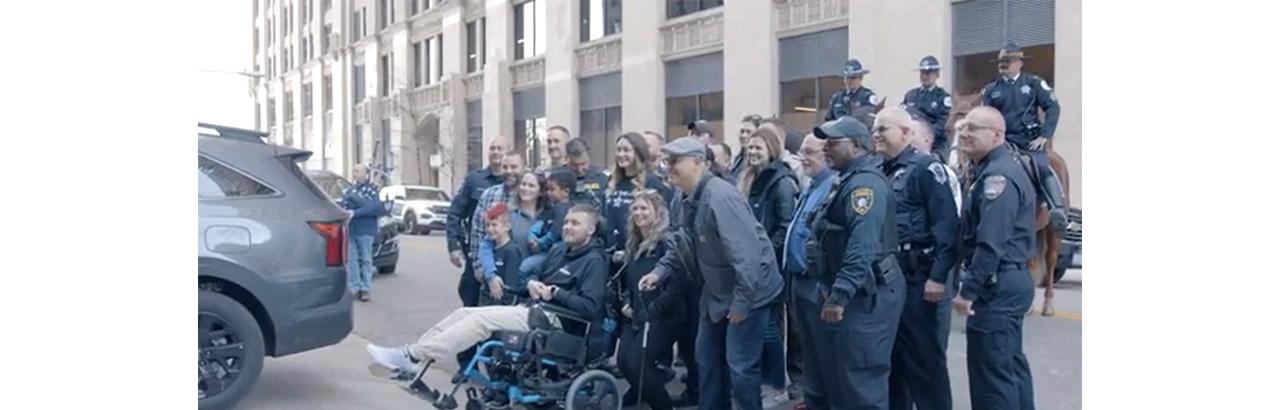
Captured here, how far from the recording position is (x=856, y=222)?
11.9ft

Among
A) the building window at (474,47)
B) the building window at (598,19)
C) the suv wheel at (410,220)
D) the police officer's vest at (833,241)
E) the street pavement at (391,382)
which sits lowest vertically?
the street pavement at (391,382)

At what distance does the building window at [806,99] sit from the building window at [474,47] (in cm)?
191

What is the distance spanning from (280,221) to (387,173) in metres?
2.30

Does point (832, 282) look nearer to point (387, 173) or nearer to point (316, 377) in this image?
point (316, 377)

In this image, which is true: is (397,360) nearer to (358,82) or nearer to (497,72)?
(358,82)

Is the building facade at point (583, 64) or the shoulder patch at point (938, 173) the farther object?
the building facade at point (583, 64)

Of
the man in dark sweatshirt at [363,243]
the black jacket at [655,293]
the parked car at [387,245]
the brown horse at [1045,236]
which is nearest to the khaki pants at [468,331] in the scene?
the black jacket at [655,293]

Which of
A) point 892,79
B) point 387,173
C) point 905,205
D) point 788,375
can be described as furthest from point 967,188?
point 387,173

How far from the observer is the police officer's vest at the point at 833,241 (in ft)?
12.1

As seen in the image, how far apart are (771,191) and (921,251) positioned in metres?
0.86

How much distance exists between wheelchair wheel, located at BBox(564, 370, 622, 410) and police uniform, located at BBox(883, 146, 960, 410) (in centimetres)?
118

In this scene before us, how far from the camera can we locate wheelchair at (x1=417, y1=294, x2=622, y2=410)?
4395mm

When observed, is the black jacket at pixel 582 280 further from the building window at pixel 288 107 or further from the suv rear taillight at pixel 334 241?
the building window at pixel 288 107
